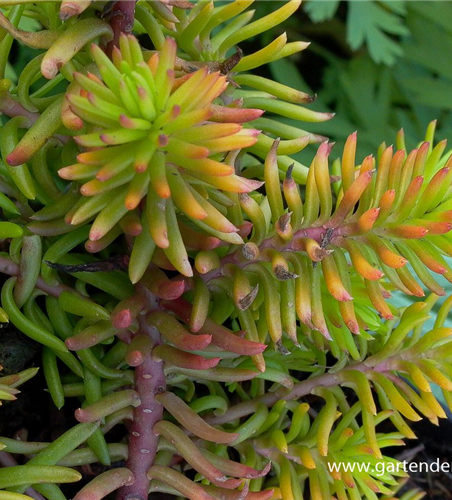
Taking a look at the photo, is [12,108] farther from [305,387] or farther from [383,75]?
[383,75]

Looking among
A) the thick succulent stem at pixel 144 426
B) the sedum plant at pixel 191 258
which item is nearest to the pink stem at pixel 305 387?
the sedum plant at pixel 191 258

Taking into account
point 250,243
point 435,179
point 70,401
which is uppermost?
point 435,179

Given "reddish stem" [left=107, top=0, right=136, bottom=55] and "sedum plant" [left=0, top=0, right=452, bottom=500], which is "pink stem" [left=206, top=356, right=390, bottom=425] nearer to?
"sedum plant" [left=0, top=0, right=452, bottom=500]

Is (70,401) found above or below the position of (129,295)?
below

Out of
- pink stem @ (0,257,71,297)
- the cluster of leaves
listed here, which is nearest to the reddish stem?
pink stem @ (0,257,71,297)

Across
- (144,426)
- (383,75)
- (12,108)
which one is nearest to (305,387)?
(144,426)

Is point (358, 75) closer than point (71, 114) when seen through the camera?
No

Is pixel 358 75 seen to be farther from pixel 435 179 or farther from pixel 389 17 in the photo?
pixel 435 179

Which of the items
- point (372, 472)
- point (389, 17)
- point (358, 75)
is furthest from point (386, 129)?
point (372, 472)
